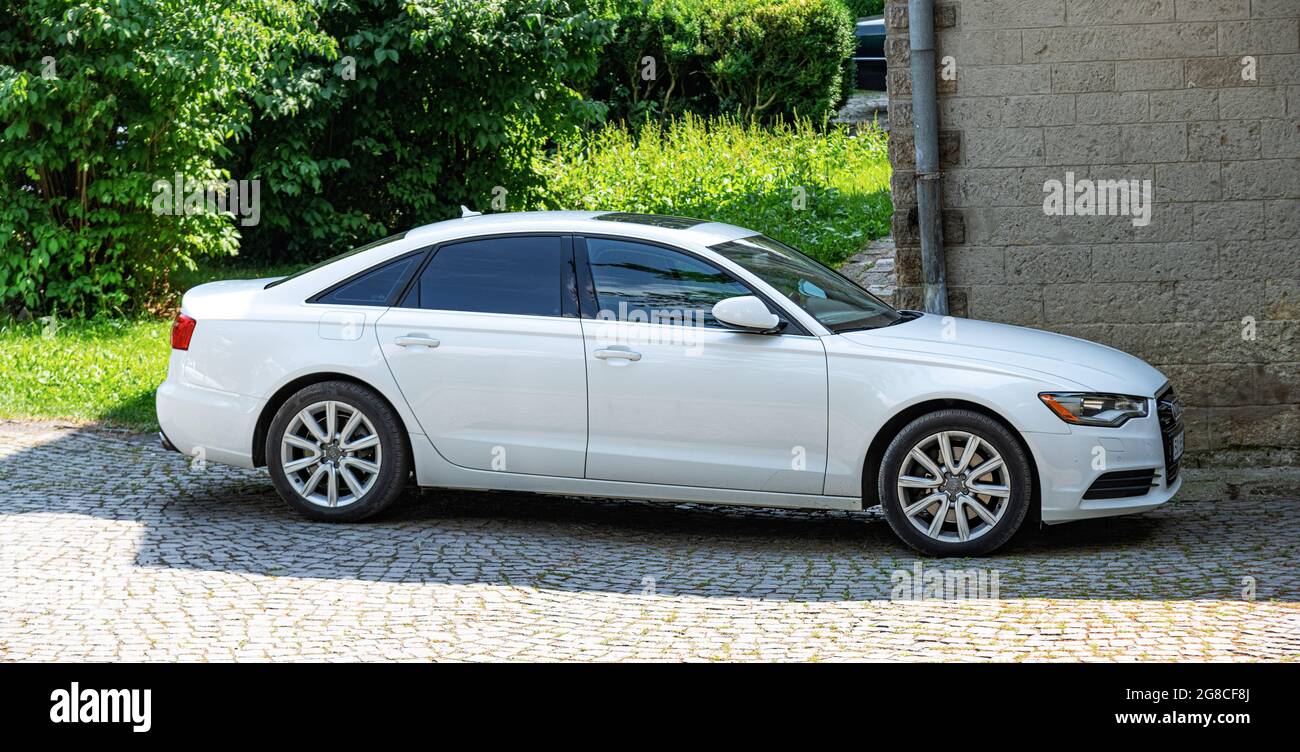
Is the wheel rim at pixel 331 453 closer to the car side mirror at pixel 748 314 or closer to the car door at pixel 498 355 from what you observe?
the car door at pixel 498 355

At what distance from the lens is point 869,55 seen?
81.4 ft

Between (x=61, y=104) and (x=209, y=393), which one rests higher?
(x=61, y=104)

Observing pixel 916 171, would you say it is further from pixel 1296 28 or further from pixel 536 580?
pixel 536 580

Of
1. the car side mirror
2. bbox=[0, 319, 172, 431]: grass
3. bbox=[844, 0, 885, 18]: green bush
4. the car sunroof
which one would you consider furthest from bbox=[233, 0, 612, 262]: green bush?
bbox=[844, 0, 885, 18]: green bush

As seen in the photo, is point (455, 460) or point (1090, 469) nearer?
point (1090, 469)

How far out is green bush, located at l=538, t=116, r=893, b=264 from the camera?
16.0 metres

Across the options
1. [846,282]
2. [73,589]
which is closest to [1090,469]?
[846,282]

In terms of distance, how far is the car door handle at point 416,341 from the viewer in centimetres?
766

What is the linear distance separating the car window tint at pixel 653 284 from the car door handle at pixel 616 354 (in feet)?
0.67

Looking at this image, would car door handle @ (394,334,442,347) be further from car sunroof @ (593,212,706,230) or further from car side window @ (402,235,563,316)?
car sunroof @ (593,212,706,230)

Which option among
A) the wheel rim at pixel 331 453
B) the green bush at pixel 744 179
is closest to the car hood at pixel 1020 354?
the wheel rim at pixel 331 453

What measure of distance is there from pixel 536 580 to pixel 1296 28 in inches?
231

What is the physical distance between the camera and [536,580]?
6859 millimetres

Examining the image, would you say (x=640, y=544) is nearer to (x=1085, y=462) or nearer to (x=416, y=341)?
(x=416, y=341)
